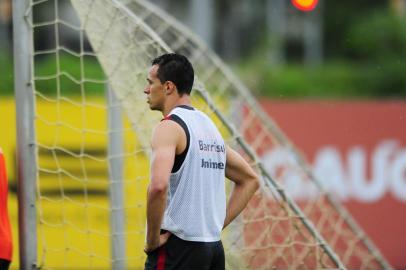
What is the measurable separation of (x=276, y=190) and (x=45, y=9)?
79.8ft

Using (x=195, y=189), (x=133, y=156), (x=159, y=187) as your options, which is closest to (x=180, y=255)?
(x=195, y=189)

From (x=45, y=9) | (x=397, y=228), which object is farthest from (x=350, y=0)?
(x=397, y=228)

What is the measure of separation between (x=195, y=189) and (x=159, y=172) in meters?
0.32

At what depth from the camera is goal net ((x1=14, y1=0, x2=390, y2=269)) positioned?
6578 millimetres

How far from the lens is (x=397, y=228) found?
1229 centimetres

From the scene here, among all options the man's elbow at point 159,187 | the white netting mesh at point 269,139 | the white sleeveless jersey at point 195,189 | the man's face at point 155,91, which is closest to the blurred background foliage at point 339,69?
the white netting mesh at point 269,139

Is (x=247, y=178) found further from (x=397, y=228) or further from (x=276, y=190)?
(x=397, y=228)

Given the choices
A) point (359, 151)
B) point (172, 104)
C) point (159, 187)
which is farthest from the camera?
point (359, 151)

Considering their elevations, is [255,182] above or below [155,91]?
below

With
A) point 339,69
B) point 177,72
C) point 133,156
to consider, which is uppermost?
point 339,69

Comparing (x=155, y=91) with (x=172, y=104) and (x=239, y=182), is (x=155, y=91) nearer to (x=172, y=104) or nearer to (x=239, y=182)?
(x=172, y=104)

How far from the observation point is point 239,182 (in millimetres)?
5500

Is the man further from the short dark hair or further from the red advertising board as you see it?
the red advertising board

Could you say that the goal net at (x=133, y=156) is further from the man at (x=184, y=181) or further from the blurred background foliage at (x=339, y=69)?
the blurred background foliage at (x=339, y=69)
